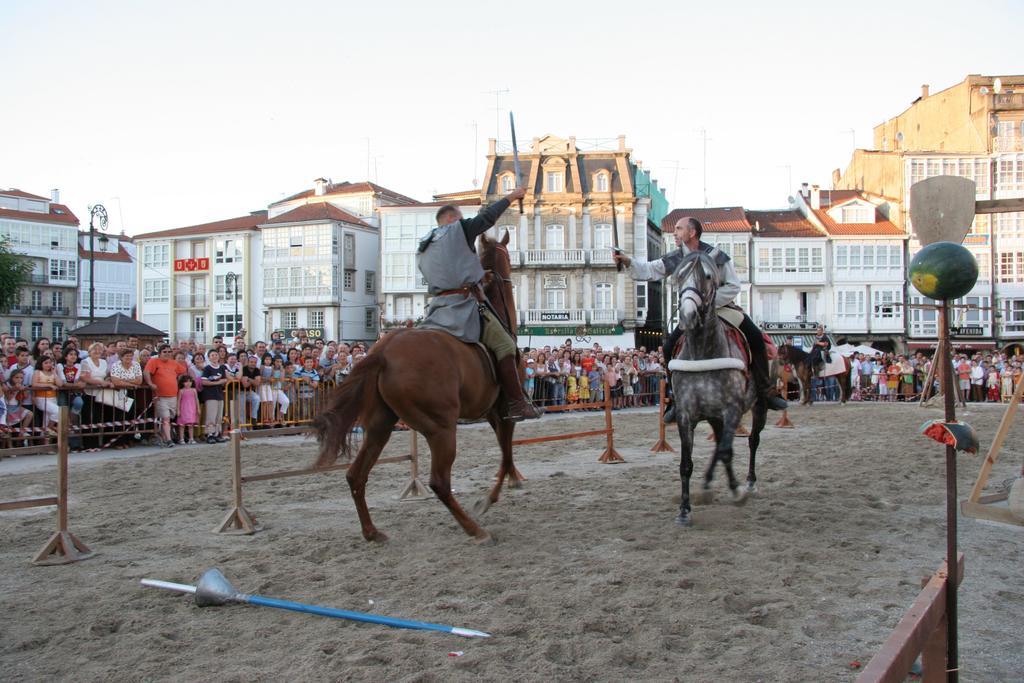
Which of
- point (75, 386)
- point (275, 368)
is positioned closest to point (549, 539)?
point (75, 386)

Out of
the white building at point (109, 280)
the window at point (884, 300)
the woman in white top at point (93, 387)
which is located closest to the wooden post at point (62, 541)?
the woman in white top at point (93, 387)

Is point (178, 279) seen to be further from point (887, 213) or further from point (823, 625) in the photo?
point (823, 625)

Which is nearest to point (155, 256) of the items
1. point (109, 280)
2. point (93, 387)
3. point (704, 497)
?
point (109, 280)

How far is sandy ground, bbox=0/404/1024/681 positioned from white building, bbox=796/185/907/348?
51.0 meters

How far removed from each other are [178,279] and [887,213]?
55.9 m

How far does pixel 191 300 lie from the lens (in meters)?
67.4

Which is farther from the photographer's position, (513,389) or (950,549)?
(513,389)

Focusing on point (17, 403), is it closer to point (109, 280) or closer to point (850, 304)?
point (850, 304)

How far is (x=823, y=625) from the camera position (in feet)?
14.9

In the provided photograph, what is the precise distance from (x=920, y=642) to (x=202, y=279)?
7049 centimetres

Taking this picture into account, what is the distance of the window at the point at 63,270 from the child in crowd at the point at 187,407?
71.6 metres

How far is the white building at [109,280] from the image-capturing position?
8181 centimetres

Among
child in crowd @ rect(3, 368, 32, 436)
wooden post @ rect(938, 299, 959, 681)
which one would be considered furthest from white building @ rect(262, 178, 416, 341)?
wooden post @ rect(938, 299, 959, 681)

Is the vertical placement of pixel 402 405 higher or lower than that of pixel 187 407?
higher
